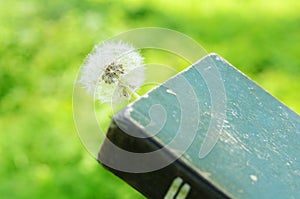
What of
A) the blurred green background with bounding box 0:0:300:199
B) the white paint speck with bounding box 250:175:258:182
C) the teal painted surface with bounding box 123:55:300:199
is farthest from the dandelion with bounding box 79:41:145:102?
the blurred green background with bounding box 0:0:300:199

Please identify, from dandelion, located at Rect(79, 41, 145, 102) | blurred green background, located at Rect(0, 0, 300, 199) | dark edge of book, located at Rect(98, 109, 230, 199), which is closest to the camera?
dark edge of book, located at Rect(98, 109, 230, 199)

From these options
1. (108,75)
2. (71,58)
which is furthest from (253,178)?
(71,58)

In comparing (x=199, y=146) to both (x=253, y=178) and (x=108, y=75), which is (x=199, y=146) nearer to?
(x=253, y=178)

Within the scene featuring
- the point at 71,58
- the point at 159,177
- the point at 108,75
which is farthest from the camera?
the point at 71,58

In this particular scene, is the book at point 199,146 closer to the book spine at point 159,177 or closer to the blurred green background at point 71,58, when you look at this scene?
the book spine at point 159,177

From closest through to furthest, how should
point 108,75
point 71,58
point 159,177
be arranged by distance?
point 159,177
point 108,75
point 71,58

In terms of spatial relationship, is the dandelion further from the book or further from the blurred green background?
the blurred green background

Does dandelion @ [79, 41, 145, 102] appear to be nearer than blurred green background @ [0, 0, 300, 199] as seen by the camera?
Yes

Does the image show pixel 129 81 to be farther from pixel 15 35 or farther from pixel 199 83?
pixel 15 35
